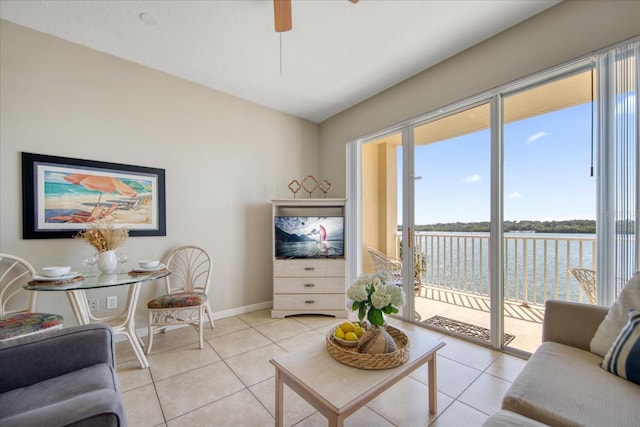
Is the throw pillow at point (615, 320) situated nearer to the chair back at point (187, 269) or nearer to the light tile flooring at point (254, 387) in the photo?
the light tile flooring at point (254, 387)

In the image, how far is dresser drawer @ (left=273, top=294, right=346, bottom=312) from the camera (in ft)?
10.7

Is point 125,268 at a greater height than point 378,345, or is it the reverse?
point 125,268

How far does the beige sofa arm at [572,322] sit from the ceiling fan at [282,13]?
227cm

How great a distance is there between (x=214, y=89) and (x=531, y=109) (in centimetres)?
326

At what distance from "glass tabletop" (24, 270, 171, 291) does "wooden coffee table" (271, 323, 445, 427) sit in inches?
53.5

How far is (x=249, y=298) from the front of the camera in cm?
345

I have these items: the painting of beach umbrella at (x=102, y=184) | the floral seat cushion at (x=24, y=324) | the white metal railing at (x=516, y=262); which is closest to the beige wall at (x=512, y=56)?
the white metal railing at (x=516, y=262)

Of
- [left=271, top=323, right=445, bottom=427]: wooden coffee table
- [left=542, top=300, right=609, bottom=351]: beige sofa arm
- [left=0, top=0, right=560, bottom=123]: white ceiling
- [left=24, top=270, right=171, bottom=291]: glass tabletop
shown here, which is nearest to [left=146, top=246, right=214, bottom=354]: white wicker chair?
[left=24, top=270, right=171, bottom=291]: glass tabletop

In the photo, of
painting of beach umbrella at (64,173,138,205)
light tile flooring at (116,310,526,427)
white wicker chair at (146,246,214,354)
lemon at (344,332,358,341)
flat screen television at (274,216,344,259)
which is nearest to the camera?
lemon at (344,332,358,341)

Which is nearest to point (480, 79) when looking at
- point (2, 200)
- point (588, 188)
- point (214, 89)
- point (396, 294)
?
point (588, 188)

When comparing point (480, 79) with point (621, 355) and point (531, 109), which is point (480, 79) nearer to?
point (531, 109)

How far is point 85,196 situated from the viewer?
239 cm

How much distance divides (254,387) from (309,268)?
1.56 m

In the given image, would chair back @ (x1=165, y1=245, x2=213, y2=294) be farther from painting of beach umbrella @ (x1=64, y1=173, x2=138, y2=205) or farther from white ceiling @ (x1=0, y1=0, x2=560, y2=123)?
white ceiling @ (x1=0, y1=0, x2=560, y2=123)
